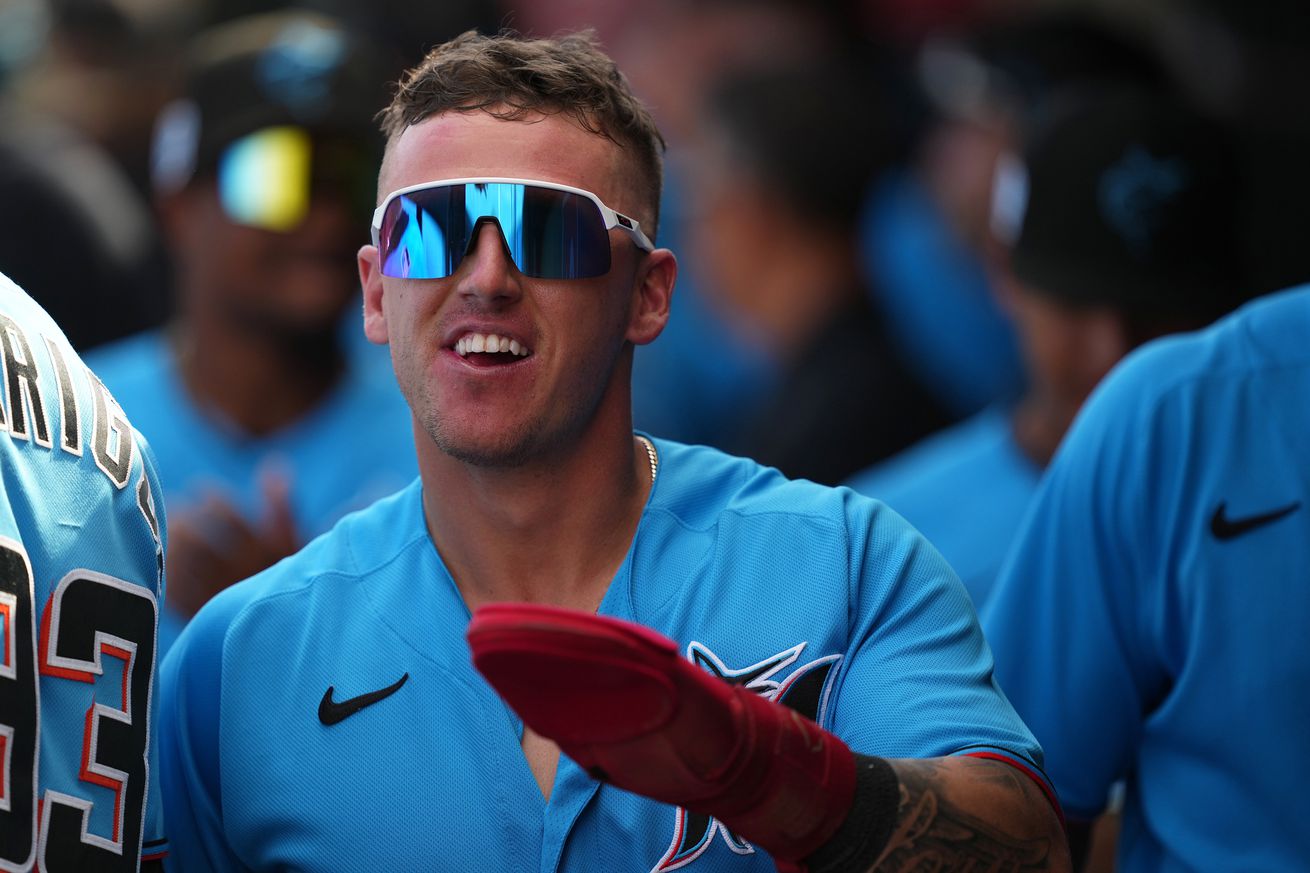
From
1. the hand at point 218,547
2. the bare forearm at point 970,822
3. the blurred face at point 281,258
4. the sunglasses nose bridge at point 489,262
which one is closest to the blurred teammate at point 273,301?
the blurred face at point 281,258

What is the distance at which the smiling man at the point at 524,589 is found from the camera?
2.58m

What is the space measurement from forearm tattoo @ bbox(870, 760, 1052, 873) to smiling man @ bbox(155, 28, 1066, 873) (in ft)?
0.04

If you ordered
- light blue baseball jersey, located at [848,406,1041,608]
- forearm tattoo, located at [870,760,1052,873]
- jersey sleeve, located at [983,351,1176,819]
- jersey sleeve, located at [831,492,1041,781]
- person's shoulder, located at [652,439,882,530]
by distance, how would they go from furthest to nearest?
light blue baseball jersey, located at [848,406,1041,608] → jersey sleeve, located at [983,351,1176,819] → person's shoulder, located at [652,439,882,530] → jersey sleeve, located at [831,492,1041,781] → forearm tattoo, located at [870,760,1052,873]

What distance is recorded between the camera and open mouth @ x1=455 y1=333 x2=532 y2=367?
2.62 m

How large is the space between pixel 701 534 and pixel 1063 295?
1.91 meters

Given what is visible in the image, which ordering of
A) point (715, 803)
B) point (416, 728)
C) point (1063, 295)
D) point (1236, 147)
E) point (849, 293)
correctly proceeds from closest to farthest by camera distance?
1. point (715, 803)
2. point (416, 728)
3. point (1063, 295)
4. point (1236, 147)
5. point (849, 293)

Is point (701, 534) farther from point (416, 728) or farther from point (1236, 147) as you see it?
point (1236, 147)

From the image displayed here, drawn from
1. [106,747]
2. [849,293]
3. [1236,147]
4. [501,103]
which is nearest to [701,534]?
[501,103]

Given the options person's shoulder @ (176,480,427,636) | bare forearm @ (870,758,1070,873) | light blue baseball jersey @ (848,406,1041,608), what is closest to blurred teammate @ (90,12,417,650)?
light blue baseball jersey @ (848,406,1041,608)

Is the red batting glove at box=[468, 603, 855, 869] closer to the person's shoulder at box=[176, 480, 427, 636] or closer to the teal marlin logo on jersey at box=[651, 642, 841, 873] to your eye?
the teal marlin logo on jersey at box=[651, 642, 841, 873]

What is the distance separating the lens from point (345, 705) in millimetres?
2686

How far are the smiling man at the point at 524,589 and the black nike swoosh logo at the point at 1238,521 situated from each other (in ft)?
2.46

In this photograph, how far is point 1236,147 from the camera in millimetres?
4711

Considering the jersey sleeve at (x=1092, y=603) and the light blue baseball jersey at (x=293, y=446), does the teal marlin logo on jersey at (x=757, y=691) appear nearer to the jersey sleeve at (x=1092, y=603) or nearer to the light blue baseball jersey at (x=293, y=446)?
the jersey sleeve at (x=1092, y=603)
